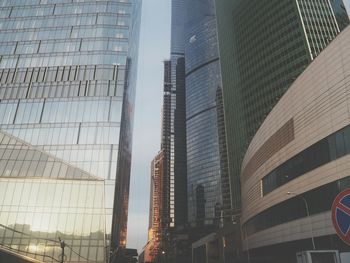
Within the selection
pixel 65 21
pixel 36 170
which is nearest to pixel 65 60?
pixel 65 21

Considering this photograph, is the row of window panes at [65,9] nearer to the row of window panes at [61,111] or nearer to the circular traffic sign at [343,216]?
the row of window panes at [61,111]

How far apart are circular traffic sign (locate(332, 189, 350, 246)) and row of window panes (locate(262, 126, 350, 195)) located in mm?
24879

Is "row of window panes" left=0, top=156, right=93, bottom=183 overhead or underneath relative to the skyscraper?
underneath

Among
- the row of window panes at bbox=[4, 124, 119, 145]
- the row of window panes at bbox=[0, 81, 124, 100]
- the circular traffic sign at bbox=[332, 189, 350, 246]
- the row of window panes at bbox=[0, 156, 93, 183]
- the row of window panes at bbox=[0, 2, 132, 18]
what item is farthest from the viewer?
the row of window panes at bbox=[0, 2, 132, 18]

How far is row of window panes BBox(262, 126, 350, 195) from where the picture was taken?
30.9 metres

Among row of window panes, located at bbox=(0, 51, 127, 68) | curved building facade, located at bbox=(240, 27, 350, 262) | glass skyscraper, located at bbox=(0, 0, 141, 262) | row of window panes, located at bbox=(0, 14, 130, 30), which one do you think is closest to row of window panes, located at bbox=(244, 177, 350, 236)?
curved building facade, located at bbox=(240, 27, 350, 262)

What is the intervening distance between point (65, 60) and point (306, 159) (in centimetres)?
4806

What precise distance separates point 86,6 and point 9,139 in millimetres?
32393

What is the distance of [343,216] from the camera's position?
7.41 meters

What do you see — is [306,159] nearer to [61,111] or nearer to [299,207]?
[299,207]

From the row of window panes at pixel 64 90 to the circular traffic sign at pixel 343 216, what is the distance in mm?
55083

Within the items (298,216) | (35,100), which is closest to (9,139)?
(35,100)

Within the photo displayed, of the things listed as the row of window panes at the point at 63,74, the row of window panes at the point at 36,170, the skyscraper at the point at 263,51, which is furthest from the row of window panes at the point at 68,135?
the skyscraper at the point at 263,51

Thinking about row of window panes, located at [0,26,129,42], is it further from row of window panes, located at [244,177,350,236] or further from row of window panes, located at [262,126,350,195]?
row of window panes, located at [244,177,350,236]
